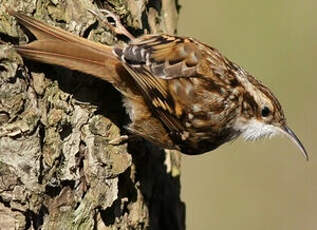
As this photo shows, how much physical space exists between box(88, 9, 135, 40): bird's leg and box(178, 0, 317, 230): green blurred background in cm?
285

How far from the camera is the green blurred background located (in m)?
6.11

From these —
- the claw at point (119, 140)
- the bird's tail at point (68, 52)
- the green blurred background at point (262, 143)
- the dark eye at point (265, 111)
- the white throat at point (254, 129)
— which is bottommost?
the green blurred background at point (262, 143)

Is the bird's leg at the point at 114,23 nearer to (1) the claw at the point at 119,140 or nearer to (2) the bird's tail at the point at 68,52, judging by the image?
(2) the bird's tail at the point at 68,52

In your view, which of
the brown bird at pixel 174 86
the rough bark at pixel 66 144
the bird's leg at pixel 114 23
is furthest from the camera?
the bird's leg at pixel 114 23

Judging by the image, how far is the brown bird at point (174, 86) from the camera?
302cm

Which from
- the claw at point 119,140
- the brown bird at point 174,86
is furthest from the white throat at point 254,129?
the claw at point 119,140

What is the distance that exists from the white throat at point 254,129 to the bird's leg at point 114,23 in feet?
2.29

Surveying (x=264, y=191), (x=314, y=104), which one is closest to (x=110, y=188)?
(x=264, y=191)

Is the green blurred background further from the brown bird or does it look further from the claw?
the claw

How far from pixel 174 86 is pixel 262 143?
2.99 metres

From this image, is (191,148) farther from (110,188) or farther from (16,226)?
(16,226)

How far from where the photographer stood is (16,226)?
9.39 ft

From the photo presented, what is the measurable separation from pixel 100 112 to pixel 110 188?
0.90 feet

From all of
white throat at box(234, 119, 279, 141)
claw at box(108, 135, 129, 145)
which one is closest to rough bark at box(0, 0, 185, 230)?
claw at box(108, 135, 129, 145)
